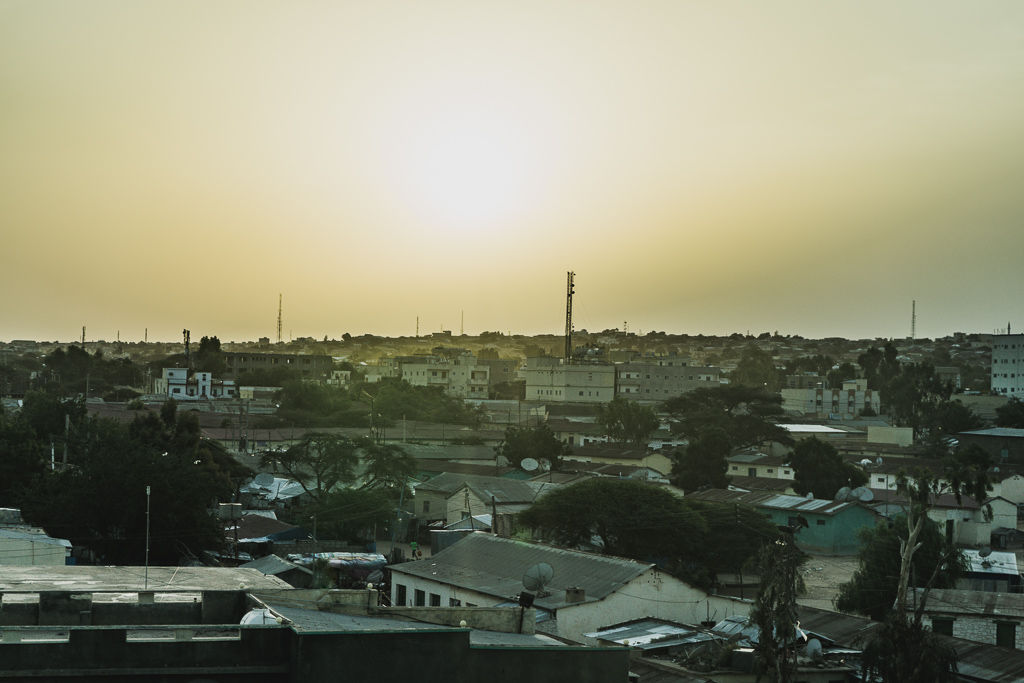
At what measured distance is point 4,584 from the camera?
962cm

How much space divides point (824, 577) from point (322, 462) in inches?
572

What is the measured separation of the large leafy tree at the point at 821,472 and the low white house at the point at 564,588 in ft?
60.3

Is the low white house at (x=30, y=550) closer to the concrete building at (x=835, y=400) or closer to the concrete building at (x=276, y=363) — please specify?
the concrete building at (x=835, y=400)

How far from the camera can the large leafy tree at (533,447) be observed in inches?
1473

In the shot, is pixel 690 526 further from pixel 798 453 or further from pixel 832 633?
pixel 798 453

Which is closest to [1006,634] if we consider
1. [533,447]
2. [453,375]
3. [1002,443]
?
[533,447]

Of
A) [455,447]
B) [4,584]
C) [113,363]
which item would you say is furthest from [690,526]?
[113,363]

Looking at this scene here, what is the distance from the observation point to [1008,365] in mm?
81875

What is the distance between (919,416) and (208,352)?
62836mm

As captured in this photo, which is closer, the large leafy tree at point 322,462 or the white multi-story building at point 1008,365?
the large leafy tree at point 322,462

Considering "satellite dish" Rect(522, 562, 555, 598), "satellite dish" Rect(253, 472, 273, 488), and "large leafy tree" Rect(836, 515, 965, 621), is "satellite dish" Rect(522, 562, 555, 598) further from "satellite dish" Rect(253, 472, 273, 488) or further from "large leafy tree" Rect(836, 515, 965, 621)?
"satellite dish" Rect(253, 472, 273, 488)

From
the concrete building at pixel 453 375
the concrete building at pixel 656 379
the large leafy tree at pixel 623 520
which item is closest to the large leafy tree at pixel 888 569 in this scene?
the large leafy tree at pixel 623 520

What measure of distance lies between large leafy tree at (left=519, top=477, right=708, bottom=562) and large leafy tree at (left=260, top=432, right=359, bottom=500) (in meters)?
7.94

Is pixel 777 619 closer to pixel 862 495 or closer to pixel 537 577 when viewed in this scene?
pixel 537 577
